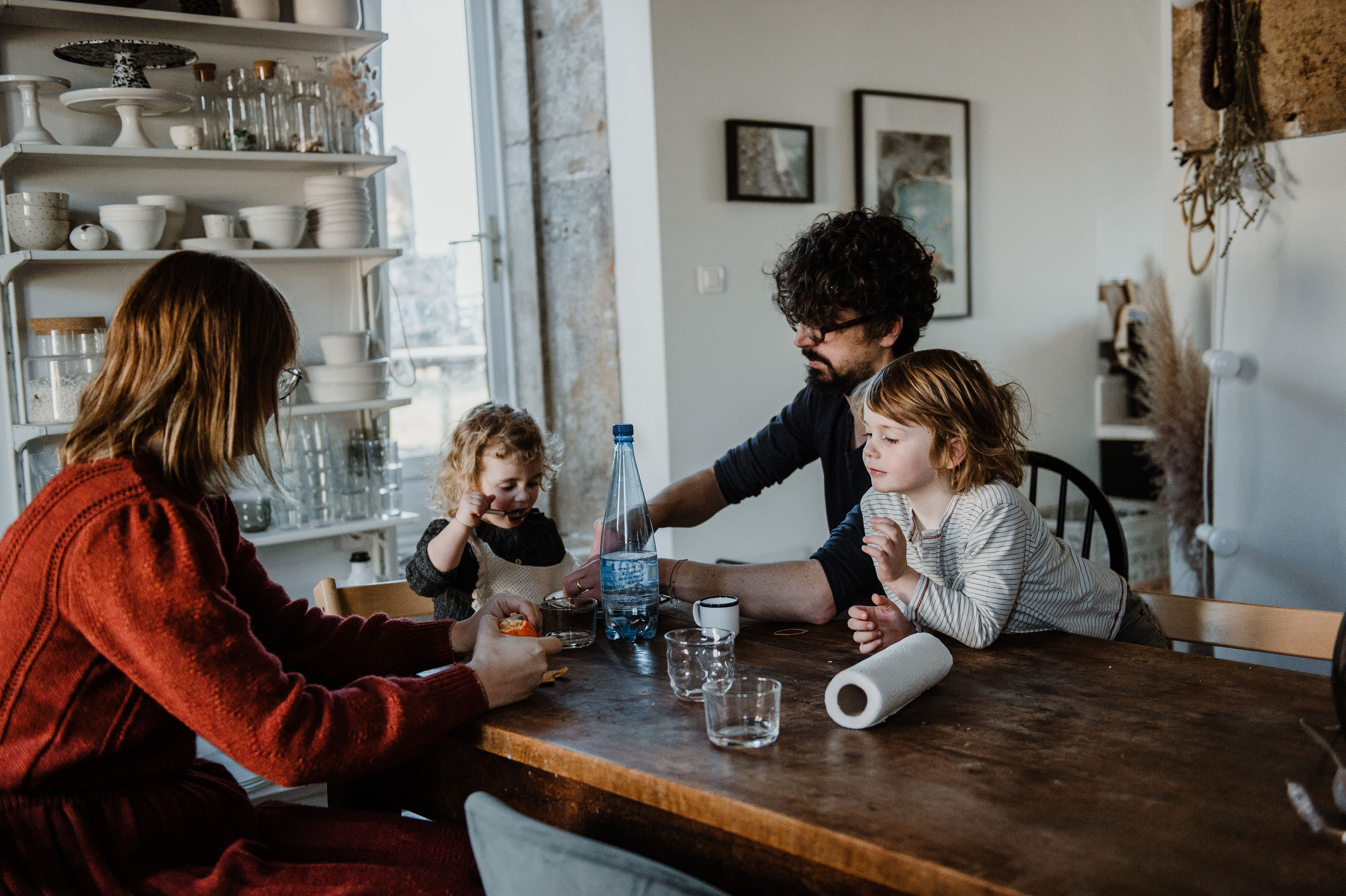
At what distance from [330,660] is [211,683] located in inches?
15.2

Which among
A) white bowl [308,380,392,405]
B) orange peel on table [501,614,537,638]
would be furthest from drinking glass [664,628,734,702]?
white bowl [308,380,392,405]

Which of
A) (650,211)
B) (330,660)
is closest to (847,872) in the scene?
(330,660)

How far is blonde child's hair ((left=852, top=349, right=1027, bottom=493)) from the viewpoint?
5.36 feet

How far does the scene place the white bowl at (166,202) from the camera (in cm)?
275

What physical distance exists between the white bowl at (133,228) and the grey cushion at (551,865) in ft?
7.35

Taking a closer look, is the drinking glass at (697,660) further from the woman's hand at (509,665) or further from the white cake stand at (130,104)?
the white cake stand at (130,104)

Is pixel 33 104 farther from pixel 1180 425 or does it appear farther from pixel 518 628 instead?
pixel 1180 425

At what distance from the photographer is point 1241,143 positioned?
2422 mm

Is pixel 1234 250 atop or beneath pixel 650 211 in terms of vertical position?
beneath

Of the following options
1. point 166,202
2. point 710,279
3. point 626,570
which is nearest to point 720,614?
point 626,570

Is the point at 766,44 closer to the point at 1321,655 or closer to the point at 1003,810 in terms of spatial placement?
the point at 1321,655

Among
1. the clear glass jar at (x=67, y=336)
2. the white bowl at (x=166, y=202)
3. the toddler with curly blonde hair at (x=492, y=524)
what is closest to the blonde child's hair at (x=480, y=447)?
the toddler with curly blonde hair at (x=492, y=524)

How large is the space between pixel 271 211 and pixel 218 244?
0.16 m

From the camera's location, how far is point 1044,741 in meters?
1.15
